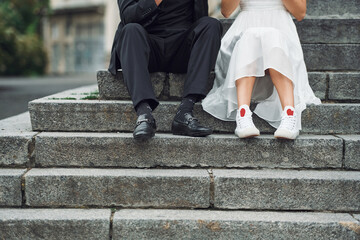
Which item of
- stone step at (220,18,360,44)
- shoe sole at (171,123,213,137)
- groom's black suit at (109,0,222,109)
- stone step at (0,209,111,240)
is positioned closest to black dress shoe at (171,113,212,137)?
shoe sole at (171,123,213,137)

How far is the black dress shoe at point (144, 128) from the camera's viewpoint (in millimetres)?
2691

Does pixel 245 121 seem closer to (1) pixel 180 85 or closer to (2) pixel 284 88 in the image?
(2) pixel 284 88

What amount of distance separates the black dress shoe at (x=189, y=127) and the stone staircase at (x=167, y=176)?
51 millimetres

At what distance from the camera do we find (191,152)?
9.32 feet

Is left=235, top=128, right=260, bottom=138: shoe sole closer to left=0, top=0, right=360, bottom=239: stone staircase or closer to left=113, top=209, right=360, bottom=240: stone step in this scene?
left=0, top=0, right=360, bottom=239: stone staircase

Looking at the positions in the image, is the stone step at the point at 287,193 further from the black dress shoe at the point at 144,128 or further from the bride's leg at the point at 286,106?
the black dress shoe at the point at 144,128

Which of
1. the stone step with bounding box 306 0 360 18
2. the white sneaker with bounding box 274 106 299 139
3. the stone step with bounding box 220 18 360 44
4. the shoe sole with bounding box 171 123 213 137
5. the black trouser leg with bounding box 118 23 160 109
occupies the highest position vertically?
the stone step with bounding box 306 0 360 18

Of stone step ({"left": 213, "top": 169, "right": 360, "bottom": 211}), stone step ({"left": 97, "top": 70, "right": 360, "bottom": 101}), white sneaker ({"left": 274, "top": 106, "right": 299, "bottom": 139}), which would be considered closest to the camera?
stone step ({"left": 213, "top": 169, "right": 360, "bottom": 211})

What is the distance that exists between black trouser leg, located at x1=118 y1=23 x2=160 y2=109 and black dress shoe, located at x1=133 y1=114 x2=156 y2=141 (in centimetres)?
14

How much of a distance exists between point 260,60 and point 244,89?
0.77 ft

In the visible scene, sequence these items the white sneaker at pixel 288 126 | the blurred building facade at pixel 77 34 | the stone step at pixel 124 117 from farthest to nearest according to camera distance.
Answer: the blurred building facade at pixel 77 34 → the stone step at pixel 124 117 → the white sneaker at pixel 288 126

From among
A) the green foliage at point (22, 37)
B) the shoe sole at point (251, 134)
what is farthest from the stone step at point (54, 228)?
the green foliage at point (22, 37)

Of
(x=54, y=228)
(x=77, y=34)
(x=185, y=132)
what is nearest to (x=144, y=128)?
(x=185, y=132)

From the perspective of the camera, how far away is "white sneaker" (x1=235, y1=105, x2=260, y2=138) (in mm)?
2766
